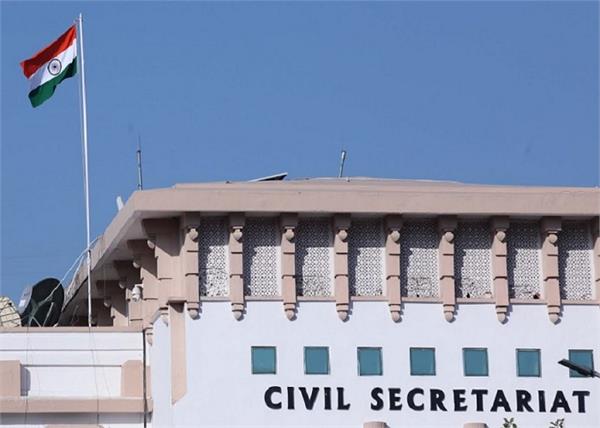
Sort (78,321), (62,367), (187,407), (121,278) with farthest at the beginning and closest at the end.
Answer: (78,321), (121,278), (62,367), (187,407)

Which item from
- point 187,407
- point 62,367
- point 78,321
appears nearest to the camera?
point 187,407

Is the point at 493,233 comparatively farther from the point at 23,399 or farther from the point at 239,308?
the point at 23,399

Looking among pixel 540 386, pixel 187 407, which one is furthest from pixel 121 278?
pixel 540 386

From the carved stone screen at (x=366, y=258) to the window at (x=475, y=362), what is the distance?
2190mm

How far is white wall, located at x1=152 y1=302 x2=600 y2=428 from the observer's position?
43.5 meters

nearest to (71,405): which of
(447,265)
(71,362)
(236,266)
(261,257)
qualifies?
(71,362)

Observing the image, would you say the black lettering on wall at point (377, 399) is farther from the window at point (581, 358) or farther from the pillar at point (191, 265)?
the window at point (581, 358)

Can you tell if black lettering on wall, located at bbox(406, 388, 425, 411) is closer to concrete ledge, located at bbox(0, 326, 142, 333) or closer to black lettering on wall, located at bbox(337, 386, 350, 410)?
black lettering on wall, located at bbox(337, 386, 350, 410)

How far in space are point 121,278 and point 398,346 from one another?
9.18 meters

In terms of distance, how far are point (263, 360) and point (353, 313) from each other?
2.13 meters

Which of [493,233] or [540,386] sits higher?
[493,233]

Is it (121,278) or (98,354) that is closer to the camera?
(98,354)

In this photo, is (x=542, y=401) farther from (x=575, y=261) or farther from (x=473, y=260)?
(x=473, y=260)

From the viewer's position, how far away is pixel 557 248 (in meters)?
45.1
